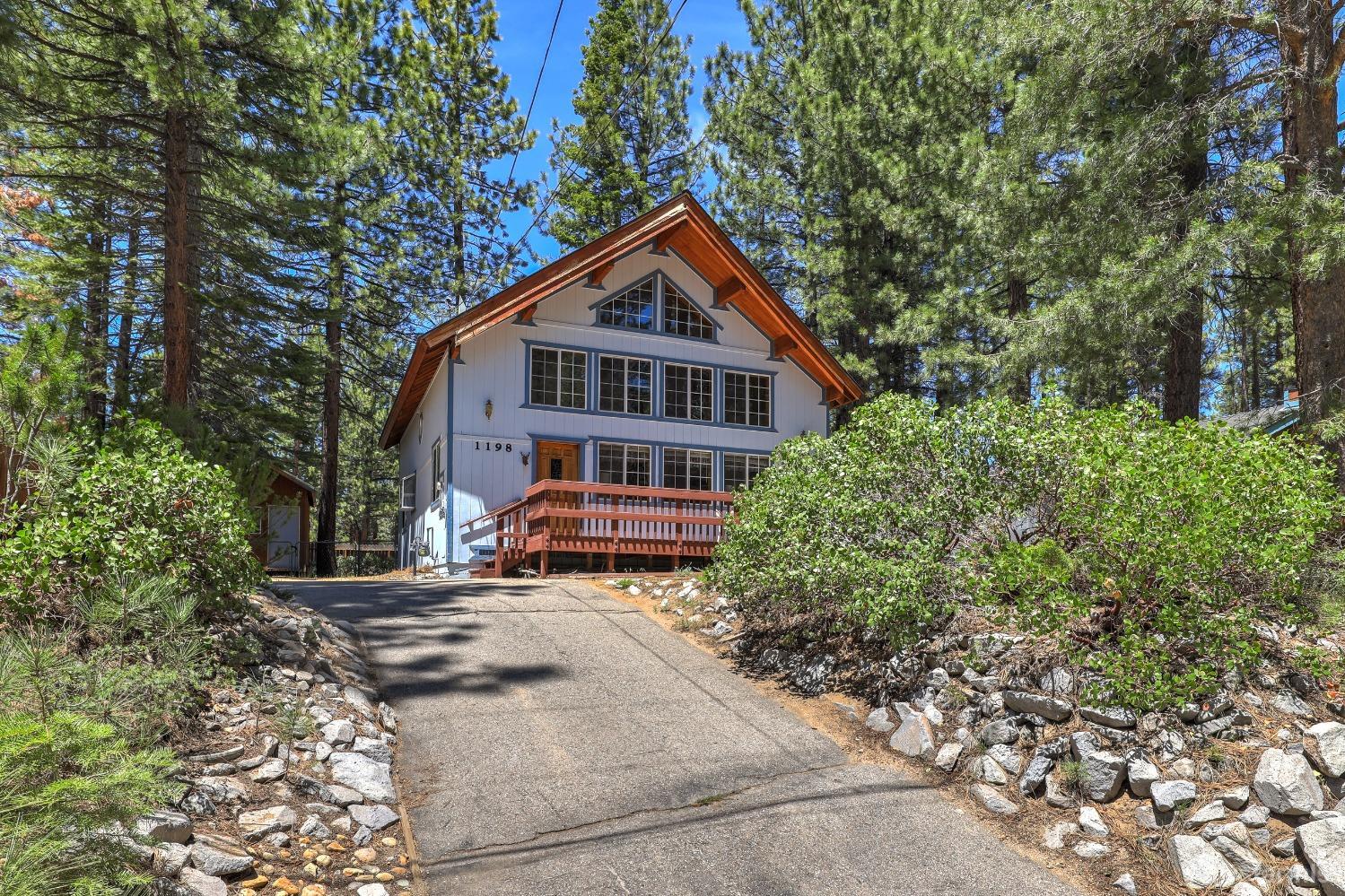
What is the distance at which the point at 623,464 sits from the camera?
645 inches

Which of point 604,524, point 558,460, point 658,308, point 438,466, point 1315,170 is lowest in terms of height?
point 604,524

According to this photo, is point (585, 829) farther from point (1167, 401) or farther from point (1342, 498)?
point (1167, 401)

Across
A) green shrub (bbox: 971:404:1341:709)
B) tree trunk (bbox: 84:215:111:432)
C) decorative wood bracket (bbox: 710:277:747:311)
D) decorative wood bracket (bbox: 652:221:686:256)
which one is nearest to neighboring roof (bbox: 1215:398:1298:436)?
green shrub (bbox: 971:404:1341:709)

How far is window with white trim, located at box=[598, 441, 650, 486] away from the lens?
53.1 ft

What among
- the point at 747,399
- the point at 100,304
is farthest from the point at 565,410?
the point at 100,304

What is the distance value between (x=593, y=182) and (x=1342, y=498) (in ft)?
71.0

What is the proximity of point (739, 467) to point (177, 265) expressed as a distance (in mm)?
11307

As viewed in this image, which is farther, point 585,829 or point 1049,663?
point 1049,663

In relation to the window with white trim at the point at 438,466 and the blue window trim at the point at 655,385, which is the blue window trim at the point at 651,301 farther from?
the window with white trim at the point at 438,466

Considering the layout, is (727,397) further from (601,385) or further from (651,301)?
(601,385)

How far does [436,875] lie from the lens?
4023mm

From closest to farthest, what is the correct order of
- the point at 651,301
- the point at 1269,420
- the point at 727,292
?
the point at 1269,420 < the point at 651,301 < the point at 727,292

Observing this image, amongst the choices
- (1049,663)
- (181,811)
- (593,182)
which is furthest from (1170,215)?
(593,182)

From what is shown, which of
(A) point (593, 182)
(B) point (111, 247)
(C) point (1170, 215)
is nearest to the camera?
(C) point (1170, 215)
